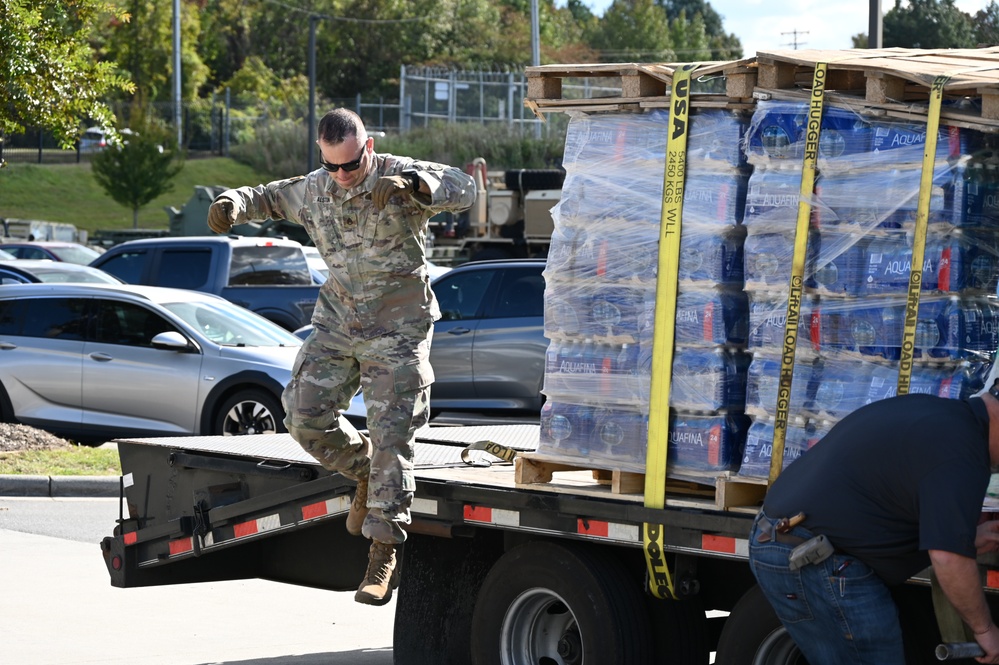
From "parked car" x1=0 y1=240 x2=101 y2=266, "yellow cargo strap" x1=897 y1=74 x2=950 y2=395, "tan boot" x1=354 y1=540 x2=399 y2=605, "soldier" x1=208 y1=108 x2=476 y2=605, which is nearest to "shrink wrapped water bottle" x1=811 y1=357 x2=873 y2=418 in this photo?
"yellow cargo strap" x1=897 y1=74 x2=950 y2=395

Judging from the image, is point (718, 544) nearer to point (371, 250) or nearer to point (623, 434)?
point (623, 434)

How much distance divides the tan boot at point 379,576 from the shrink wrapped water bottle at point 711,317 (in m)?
1.49

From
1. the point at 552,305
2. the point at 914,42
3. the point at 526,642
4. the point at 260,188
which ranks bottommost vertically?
the point at 526,642

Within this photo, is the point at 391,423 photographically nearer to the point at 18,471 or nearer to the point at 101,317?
the point at 18,471

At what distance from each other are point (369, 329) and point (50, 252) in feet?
68.5

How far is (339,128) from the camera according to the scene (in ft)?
18.5

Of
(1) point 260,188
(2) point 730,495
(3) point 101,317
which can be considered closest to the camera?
(2) point 730,495

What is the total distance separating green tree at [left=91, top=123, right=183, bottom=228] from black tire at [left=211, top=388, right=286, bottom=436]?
109 feet

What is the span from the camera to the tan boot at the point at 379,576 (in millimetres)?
5699

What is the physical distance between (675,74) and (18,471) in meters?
8.04

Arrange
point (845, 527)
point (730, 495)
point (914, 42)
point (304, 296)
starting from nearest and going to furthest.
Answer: point (845, 527), point (730, 495), point (304, 296), point (914, 42)

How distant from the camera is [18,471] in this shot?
11609 millimetres

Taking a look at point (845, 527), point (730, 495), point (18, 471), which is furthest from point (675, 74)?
point (18, 471)

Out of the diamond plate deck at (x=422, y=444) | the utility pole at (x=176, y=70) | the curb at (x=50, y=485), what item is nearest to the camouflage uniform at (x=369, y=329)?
the diamond plate deck at (x=422, y=444)
